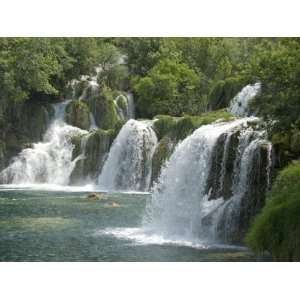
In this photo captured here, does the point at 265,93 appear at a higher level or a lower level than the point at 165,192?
higher

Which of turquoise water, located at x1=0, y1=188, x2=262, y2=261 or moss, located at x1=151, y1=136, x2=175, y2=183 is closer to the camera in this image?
turquoise water, located at x1=0, y1=188, x2=262, y2=261

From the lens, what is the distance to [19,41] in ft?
50.6

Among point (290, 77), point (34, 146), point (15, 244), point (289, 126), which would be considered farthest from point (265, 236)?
point (34, 146)

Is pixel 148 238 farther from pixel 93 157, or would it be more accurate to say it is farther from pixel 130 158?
pixel 93 157

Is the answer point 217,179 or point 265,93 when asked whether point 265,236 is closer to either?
point 265,93

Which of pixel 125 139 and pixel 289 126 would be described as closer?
pixel 289 126

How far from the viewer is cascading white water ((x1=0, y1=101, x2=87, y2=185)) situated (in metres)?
16.9

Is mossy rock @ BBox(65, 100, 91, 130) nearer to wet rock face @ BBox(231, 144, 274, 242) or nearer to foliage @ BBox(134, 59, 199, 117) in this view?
foliage @ BBox(134, 59, 199, 117)

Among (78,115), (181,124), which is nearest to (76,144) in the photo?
(78,115)

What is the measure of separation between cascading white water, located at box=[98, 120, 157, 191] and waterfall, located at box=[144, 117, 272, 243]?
5375 millimetres

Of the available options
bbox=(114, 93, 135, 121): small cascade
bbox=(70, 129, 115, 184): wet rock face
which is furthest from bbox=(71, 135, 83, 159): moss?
bbox=(114, 93, 135, 121): small cascade

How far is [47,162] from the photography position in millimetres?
17406
